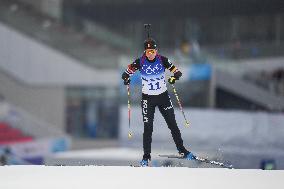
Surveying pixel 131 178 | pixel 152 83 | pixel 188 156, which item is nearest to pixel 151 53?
pixel 152 83

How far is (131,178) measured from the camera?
16.2 ft

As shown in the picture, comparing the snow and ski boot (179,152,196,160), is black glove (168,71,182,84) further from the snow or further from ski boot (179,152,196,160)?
the snow

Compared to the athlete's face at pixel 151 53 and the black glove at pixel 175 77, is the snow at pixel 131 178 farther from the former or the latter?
the athlete's face at pixel 151 53

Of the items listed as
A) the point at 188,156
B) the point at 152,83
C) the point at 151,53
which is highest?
the point at 151,53

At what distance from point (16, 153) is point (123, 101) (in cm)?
393

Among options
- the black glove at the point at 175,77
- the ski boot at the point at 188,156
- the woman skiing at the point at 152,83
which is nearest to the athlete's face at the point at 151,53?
the woman skiing at the point at 152,83

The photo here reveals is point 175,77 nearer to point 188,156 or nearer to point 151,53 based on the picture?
point 151,53

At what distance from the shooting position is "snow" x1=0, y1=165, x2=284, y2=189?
4.60m

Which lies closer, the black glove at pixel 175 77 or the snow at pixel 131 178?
the snow at pixel 131 178

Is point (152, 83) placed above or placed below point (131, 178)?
above

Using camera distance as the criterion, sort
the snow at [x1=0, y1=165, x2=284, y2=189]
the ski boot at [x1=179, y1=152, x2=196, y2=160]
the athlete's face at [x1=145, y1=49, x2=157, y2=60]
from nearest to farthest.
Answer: the snow at [x1=0, y1=165, x2=284, y2=189] < the athlete's face at [x1=145, y1=49, x2=157, y2=60] < the ski boot at [x1=179, y1=152, x2=196, y2=160]

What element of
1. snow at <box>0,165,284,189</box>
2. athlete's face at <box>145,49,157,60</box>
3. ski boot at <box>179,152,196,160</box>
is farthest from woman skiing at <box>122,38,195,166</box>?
snow at <box>0,165,284,189</box>

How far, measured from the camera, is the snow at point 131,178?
460cm

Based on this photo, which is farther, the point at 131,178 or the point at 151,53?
the point at 151,53
